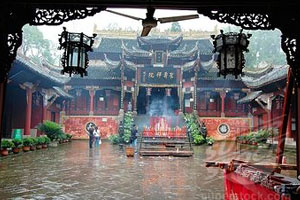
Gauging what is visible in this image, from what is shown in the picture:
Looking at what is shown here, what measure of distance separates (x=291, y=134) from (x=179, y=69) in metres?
13.5

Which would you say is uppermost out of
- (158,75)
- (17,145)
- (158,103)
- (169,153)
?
(158,75)

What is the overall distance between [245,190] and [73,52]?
11.7 feet

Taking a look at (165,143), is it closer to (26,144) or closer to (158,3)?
(26,144)

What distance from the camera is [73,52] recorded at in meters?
5.21

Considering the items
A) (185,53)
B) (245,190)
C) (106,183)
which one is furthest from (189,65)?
(245,190)

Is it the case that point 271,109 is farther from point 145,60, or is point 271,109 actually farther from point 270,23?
point 270,23

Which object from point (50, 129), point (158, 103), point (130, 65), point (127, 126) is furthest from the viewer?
point (158, 103)

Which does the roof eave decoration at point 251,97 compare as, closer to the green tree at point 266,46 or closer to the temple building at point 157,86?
the temple building at point 157,86

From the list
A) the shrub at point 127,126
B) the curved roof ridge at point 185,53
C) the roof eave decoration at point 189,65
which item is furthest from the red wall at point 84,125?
the curved roof ridge at point 185,53

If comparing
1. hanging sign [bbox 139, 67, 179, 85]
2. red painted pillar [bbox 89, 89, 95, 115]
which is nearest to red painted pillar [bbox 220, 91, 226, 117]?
hanging sign [bbox 139, 67, 179, 85]

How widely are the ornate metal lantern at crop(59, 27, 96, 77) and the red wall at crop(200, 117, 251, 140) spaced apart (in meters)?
25.4

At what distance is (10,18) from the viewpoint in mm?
4066

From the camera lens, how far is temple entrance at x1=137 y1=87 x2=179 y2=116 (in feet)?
111

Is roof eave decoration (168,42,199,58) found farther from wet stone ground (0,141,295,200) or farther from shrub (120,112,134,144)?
wet stone ground (0,141,295,200)
